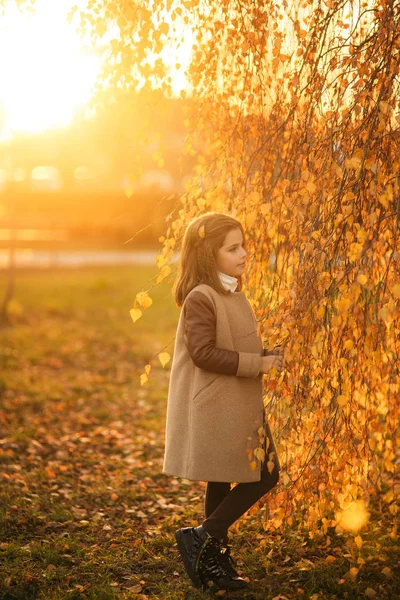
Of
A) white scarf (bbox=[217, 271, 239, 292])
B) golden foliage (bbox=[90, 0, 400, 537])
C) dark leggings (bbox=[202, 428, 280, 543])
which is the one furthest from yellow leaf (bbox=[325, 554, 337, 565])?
white scarf (bbox=[217, 271, 239, 292])

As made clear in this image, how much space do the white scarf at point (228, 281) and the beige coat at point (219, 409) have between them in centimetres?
4

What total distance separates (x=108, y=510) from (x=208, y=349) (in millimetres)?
1742

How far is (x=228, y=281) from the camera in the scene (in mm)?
2965

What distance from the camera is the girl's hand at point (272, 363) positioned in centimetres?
277

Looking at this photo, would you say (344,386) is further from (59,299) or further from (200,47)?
(59,299)

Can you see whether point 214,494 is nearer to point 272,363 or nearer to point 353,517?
point 272,363

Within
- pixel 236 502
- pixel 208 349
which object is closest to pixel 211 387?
pixel 208 349

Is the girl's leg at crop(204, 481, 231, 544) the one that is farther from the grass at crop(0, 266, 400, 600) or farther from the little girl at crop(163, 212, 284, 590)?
the grass at crop(0, 266, 400, 600)

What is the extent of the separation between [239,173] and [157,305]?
28.2 ft

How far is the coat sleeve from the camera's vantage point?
2.77 meters

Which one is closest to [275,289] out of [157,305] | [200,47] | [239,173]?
[239,173]

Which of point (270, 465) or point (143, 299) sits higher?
point (143, 299)

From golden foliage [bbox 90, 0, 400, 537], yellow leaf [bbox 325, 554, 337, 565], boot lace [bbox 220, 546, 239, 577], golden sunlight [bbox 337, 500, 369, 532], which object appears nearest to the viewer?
golden foliage [bbox 90, 0, 400, 537]

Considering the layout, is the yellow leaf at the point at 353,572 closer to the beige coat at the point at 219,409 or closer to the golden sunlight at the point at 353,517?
the golden sunlight at the point at 353,517
